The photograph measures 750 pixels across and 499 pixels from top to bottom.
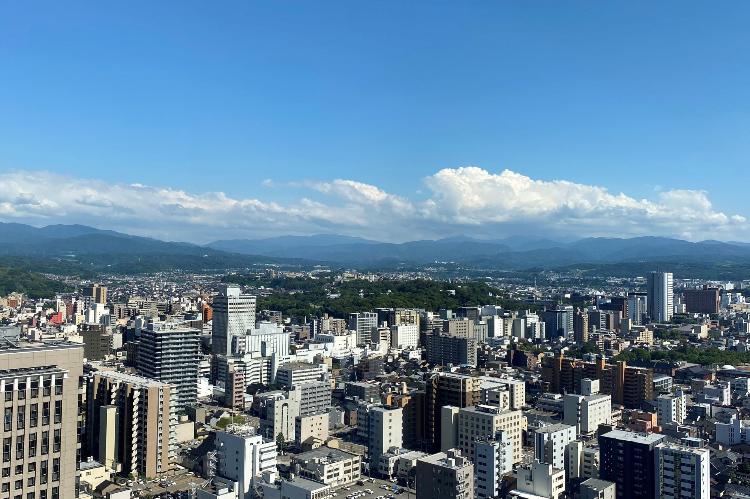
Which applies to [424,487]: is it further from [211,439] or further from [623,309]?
[623,309]

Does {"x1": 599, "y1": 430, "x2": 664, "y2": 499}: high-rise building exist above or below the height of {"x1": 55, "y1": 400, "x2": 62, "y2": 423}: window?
below

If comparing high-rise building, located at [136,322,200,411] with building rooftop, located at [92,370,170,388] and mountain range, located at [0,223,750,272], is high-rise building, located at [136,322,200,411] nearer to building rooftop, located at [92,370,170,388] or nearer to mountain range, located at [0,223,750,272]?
building rooftop, located at [92,370,170,388]

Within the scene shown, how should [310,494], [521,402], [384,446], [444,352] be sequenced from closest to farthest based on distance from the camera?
[310,494] < [384,446] < [521,402] < [444,352]

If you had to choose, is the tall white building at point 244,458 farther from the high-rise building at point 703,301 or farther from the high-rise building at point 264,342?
the high-rise building at point 703,301

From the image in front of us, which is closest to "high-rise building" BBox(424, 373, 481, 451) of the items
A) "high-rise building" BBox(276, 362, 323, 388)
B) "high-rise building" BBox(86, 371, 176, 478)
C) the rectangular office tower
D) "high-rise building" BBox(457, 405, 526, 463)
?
"high-rise building" BBox(457, 405, 526, 463)

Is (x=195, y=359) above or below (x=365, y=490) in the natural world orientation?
above

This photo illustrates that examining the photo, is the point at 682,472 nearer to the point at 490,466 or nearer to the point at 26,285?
the point at 490,466

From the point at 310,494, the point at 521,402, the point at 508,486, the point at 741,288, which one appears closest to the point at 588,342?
the point at 521,402
